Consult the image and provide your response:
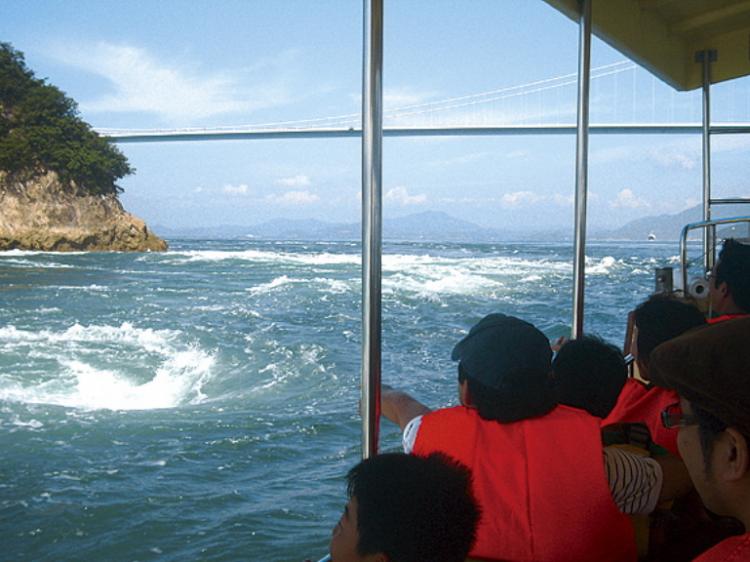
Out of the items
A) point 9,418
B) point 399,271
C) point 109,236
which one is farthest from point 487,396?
point 109,236

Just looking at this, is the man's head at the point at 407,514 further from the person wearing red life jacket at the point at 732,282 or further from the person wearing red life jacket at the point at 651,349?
the person wearing red life jacket at the point at 732,282

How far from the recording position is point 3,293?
43.0ft

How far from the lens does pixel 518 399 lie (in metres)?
0.75

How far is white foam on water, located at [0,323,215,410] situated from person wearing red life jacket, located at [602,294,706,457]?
18.6ft

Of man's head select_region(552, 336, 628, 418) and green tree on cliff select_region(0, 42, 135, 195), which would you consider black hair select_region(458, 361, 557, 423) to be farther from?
green tree on cliff select_region(0, 42, 135, 195)

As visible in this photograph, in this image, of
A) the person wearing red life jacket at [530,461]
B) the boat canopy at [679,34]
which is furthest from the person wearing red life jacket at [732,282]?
the person wearing red life jacket at [530,461]

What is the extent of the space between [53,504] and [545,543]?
13.9 ft

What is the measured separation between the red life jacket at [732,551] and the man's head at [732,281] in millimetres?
1187

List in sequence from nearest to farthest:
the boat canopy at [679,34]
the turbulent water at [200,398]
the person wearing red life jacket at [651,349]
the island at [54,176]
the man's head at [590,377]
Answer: the man's head at [590,377] → the person wearing red life jacket at [651,349] → the boat canopy at [679,34] → the turbulent water at [200,398] → the island at [54,176]

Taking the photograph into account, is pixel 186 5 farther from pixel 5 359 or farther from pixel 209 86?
pixel 5 359

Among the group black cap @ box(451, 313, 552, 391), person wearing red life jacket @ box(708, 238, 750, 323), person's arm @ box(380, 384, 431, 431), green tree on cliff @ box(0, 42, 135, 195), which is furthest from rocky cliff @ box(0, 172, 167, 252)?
black cap @ box(451, 313, 552, 391)

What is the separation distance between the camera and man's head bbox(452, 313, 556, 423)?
0.76m

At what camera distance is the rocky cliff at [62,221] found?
2286 cm

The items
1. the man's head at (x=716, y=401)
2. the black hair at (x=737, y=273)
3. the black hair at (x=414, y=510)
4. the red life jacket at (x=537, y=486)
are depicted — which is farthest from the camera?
the black hair at (x=737, y=273)
